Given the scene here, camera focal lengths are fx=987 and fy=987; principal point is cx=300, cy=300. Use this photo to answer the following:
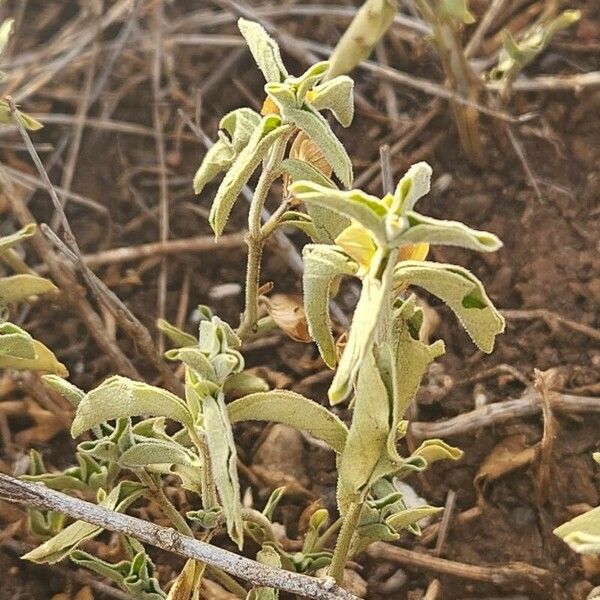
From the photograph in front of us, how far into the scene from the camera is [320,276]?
0.95m

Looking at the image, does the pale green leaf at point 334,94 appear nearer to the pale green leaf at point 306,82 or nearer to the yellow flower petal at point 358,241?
the pale green leaf at point 306,82

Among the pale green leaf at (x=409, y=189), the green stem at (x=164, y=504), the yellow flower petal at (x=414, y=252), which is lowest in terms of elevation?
the green stem at (x=164, y=504)

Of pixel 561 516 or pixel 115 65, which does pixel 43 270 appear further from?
pixel 561 516

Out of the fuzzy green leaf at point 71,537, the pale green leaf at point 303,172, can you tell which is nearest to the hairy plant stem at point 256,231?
the pale green leaf at point 303,172

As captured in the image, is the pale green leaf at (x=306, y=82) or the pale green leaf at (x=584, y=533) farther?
the pale green leaf at (x=306, y=82)

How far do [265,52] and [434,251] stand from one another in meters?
0.65

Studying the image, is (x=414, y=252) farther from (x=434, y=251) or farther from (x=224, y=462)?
(x=434, y=251)

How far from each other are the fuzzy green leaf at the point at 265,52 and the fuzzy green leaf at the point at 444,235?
1.05 ft

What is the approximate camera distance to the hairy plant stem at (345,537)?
1027 millimetres

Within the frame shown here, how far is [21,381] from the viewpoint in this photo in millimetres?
1450

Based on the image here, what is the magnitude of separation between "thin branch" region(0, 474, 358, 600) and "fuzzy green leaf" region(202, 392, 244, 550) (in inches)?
1.6

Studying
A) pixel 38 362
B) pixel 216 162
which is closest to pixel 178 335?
pixel 38 362

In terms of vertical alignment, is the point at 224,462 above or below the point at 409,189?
below

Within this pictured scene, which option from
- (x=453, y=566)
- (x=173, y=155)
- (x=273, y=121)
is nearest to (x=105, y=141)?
(x=173, y=155)
